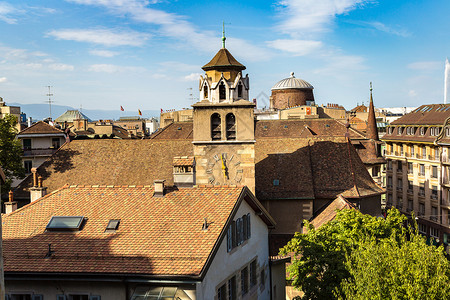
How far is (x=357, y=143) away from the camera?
56.2m

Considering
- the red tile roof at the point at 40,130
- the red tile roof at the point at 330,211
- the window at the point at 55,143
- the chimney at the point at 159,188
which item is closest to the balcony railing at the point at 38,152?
the window at the point at 55,143

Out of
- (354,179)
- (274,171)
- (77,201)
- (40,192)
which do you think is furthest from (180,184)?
(354,179)

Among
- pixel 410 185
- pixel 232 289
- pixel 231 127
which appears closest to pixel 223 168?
pixel 231 127

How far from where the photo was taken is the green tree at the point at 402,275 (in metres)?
16.8

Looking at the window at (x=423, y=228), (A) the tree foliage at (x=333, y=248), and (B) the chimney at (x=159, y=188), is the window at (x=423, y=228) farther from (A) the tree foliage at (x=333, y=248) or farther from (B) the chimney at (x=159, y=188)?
(B) the chimney at (x=159, y=188)

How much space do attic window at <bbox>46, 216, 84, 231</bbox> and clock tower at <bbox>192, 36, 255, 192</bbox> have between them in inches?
630

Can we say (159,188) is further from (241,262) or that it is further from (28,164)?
(28,164)

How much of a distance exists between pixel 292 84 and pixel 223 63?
72842 mm

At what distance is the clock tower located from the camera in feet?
121

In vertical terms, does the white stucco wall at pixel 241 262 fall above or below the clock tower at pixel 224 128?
below

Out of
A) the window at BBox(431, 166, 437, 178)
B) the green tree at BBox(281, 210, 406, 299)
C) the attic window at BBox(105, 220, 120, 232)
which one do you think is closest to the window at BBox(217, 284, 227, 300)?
the green tree at BBox(281, 210, 406, 299)

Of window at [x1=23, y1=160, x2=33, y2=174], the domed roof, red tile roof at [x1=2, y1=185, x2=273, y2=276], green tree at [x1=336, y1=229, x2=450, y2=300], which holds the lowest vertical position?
green tree at [x1=336, y1=229, x2=450, y2=300]

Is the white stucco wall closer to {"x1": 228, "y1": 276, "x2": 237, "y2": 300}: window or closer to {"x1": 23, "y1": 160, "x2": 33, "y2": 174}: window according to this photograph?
{"x1": 228, "y1": 276, "x2": 237, "y2": 300}: window

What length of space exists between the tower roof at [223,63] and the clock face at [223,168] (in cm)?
630
